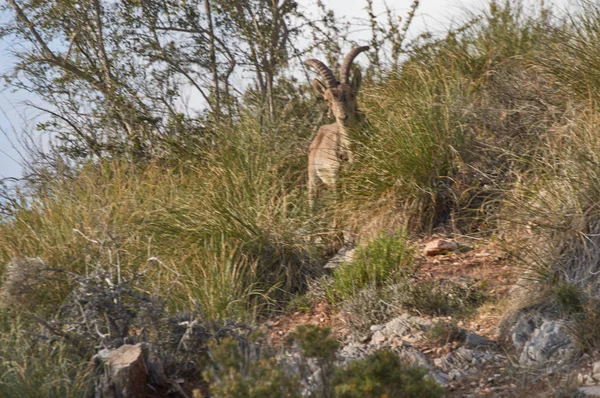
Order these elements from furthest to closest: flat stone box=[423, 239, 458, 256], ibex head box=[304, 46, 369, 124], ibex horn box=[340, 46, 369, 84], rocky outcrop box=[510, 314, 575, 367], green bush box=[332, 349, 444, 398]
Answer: ibex horn box=[340, 46, 369, 84], ibex head box=[304, 46, 369, 124], flat stone box=[423, 239, 458, 256], rocky outcrop box=[510, 314, 575, 367], green bush box=[332, 349, 444, 398]

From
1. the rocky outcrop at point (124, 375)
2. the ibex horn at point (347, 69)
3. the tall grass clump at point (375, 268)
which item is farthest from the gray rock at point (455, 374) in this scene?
the ibex horn at point (347, 69)

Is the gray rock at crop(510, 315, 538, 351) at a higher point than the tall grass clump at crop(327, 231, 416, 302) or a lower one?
lower

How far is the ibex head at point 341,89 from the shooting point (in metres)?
9.33

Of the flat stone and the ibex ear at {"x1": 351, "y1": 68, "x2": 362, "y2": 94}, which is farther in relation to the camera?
Answer: the ibex ear at {"x1": 351, "y1": 68, "x2": 362, "y2": 94}

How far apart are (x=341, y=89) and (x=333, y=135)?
1.76 feet

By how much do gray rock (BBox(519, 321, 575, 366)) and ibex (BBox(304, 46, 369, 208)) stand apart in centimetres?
374

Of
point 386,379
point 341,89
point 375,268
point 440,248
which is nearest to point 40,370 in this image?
point 386,379

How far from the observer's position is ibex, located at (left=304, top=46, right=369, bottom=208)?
9148 millimetres

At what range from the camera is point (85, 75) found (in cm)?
1192

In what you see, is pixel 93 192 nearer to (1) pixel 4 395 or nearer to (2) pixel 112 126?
(2) pixel 112 126

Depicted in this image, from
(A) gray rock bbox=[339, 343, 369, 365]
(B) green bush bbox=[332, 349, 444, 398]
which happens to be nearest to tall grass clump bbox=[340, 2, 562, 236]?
(A) gray rock bbox=[339, 343, 369, 365]

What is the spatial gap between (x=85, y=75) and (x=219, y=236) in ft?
16.1

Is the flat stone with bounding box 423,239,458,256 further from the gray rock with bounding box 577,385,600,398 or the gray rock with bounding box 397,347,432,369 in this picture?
the gray rock with bounding box 577,385,600,398

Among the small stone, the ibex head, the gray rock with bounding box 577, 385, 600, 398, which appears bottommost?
the gray rock with bounding box 577, 385, 600, 398
